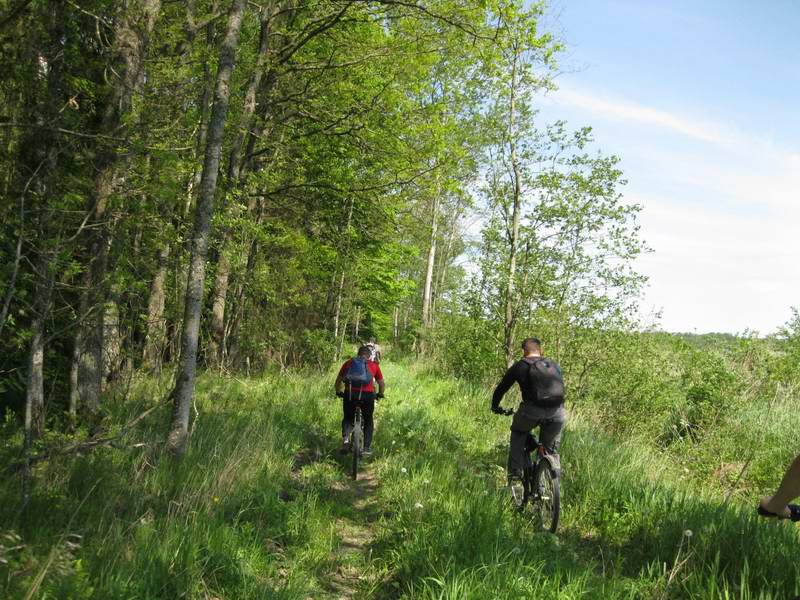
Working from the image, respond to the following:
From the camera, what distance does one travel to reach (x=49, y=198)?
11.9 feet

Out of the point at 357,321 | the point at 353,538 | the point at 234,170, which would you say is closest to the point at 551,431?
the point at 353,538

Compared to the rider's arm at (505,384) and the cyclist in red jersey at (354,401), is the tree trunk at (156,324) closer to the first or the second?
the cyclist in red jersey at (354,401)

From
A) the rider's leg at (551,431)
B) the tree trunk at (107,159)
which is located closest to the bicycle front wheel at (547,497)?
the rider's leg at (551,431)

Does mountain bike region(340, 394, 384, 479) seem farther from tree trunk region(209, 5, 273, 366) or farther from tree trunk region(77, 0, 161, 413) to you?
tree trunk region(209, 5, 273, 366)

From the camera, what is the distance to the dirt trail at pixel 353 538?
4.01 metres

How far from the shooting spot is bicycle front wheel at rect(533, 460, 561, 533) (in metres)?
5.02

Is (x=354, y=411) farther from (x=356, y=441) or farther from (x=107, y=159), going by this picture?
(x=107, y=159)

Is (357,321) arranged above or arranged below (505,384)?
below

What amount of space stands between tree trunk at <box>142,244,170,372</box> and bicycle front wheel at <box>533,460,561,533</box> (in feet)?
22.2

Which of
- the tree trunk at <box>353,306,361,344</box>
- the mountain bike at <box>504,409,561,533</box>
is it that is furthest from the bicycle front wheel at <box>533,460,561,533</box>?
the tree trunk at <box>353,306,361,344</box>

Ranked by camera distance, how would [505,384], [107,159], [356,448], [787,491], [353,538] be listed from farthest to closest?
[356,448]
[505,384]
[107,159]
[353,538]
[787,491]

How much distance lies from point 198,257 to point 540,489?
453 centimetres

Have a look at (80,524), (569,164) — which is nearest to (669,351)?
(569,164)

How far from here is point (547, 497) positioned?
5.07m
